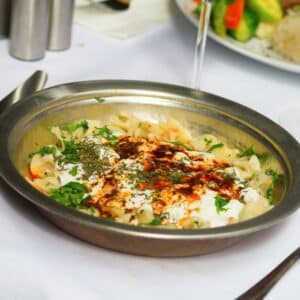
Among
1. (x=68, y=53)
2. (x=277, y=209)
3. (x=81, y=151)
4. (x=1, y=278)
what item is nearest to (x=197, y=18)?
(x=68, y=53)

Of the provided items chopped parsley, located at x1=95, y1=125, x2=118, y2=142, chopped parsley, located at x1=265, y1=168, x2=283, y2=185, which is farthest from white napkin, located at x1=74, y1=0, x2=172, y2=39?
chopped parsley, located at x1=265, y1=168, x2=283, y2=185

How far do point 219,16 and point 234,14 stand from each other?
3 centimetres

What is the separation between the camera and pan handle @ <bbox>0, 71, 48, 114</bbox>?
1071 millimetres

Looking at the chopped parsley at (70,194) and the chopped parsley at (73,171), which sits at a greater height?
the chopped parsley at (70,194)

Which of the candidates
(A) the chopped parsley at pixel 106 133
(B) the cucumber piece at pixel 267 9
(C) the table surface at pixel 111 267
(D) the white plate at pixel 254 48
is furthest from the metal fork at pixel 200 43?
(C) the table surface at pixel 111 267

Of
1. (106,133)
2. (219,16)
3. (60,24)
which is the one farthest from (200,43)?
(106,133)

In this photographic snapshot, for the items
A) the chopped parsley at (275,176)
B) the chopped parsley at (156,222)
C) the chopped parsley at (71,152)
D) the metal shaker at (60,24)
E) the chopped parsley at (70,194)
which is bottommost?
the metal shaker at (60,24)

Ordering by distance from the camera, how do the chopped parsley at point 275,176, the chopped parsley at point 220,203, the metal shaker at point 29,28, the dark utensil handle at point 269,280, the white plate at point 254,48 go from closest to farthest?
the dark utensil handle at point 269,280
the chopped parsley at point 220,203
the chopped parsley at point 275,176
the metal shaker at point 29,28
the white plate at point 254,48

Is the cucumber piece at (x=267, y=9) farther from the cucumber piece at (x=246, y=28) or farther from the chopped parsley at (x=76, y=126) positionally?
the chopped parsley at (x=76, y=126)

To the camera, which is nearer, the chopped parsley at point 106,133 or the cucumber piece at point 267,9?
the chopped parsley at point 106,133

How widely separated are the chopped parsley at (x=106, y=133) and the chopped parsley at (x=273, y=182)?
215 mm

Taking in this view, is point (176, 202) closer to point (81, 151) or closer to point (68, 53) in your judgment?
point (81, 151)

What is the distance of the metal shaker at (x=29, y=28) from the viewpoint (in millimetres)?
1279

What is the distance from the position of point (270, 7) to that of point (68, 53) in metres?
0.43
